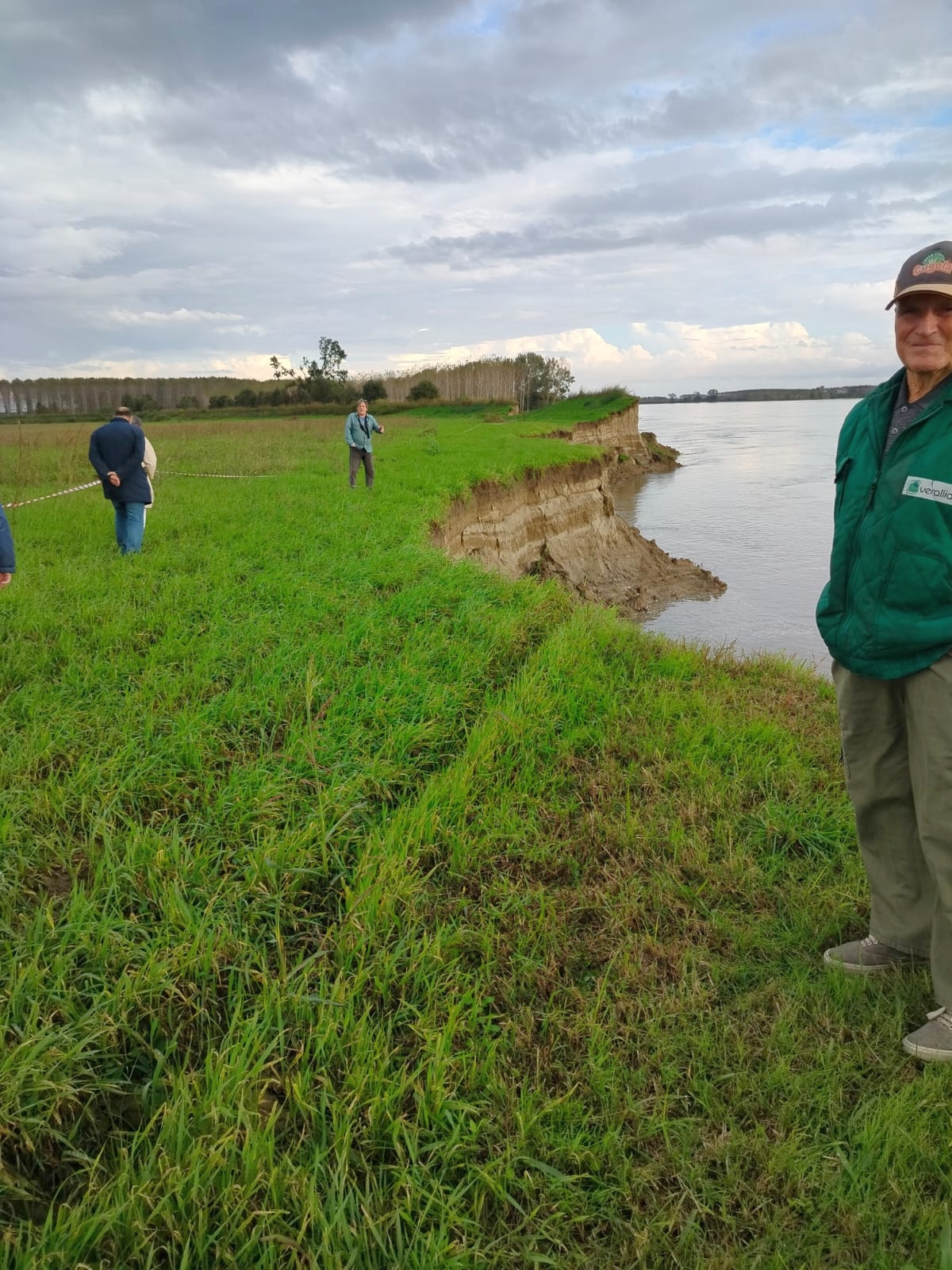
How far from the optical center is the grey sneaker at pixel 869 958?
9.17ft

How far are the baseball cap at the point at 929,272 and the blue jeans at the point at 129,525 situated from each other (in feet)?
23.8

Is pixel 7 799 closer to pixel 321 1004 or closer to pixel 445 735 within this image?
pixel 321 1004

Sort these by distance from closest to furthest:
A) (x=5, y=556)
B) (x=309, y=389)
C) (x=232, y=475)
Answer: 1. (x=5, y=556)
2. (x=232, y=475)
3. (x=309, y=389)

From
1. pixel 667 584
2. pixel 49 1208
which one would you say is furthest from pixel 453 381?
pixel 49 1208

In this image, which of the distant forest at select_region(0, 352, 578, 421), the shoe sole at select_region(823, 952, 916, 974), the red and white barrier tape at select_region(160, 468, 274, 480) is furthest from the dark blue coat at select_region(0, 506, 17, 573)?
the distant forest at select_region(0, 352, 578, 421)

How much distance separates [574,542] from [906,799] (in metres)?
16.7

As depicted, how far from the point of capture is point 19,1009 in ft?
7.23

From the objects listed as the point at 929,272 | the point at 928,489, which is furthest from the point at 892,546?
the point at 929,272

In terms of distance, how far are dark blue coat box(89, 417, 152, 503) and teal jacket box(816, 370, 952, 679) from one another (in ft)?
22.9

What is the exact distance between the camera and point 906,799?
2.70 m

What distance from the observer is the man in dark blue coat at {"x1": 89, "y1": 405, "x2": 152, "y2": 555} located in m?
7.44

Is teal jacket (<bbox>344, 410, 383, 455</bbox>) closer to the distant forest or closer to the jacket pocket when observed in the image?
the jacket pocket

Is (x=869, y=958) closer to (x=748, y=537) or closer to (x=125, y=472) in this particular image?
(x=125, y=472)

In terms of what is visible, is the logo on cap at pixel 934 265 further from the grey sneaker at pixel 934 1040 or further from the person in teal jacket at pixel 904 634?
the grey sneaker at pixel 934 1040
